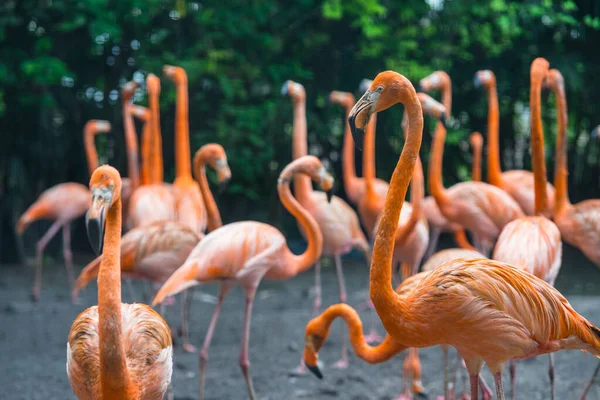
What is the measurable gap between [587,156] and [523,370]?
403 cm

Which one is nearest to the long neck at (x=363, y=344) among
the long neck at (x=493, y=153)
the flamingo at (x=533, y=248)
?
the flamingo at (x=533, y=248)

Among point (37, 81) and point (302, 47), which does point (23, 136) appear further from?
point (302, 47)

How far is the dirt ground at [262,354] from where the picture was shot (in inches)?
159

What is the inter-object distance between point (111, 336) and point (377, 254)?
3.10 feet

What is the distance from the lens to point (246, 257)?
3.67 m

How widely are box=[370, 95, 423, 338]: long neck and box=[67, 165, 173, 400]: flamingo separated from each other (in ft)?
2.90

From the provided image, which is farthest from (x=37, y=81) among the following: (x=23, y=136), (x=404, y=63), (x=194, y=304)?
(x=404, y=63)

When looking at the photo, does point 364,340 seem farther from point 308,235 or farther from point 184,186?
point 184,186

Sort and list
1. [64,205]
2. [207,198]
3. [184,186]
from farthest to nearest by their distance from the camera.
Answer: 1. [64,205]
2. [184,186]
3. [207,198]

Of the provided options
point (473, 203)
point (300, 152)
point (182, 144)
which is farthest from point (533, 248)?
point (182, 144)

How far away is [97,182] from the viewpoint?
93.9 inches

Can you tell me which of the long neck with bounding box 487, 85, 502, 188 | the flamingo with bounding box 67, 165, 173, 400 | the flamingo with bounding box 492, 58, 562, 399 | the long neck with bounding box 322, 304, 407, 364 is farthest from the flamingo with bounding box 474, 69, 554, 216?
the flamingo with bounding box 67, 165, 173, 400

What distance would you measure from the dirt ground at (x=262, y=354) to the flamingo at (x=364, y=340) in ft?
0.95

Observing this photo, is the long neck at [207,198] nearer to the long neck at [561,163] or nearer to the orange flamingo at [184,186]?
the orange flamingo at [184,186]
